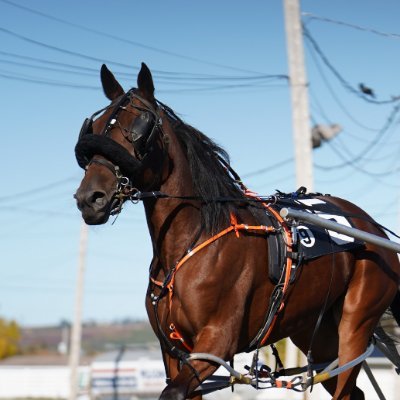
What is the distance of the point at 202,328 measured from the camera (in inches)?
209

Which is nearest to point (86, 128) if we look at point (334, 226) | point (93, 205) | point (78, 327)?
point (93, 205)

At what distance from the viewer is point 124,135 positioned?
5.24 metres

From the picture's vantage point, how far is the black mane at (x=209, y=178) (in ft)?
18.3

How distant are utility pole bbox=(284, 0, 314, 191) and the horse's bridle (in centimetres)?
563

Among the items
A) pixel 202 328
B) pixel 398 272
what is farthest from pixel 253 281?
pixel 398 272

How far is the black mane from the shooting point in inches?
220

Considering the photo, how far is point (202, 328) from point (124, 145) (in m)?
1.27

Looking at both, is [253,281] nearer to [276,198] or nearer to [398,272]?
[276,198]

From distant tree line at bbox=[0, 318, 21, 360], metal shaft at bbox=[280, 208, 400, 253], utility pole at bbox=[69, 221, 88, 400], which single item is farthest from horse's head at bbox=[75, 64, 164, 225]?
distant tree line at bbox=[0, 318, 21, 360]

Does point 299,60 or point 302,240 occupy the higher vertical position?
point 299,60

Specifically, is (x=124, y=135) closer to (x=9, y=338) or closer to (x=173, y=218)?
(x=173, y=218)

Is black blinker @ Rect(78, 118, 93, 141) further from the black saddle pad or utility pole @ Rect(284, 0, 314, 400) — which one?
utility pole @ Rect(284, 0, 314, 400)

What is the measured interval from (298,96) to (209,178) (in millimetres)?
5851

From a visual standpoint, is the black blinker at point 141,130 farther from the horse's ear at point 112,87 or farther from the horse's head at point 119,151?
the horse's ear at point 112,87
